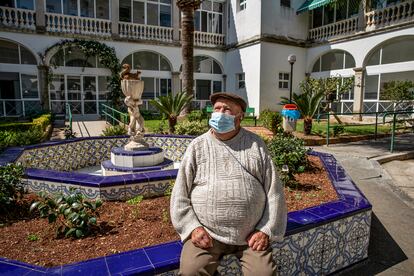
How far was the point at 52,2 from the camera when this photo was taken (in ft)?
58.7

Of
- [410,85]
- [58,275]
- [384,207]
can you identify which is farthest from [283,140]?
[410,85]

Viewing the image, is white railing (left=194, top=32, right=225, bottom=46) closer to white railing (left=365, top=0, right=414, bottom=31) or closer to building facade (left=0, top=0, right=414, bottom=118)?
building facade (left=0, top=0, right=414, bottom=118)

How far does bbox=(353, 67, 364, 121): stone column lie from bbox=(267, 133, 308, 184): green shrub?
1338 centimetres

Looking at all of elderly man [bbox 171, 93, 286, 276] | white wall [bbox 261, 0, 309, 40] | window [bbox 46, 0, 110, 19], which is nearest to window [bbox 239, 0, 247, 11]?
white wall [bbox 261, 0, 309, 40]

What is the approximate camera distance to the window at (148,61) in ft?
Answer: 66.5

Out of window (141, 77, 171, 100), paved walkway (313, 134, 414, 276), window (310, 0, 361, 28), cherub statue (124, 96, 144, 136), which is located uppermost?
window (310, 0, 361, 28)

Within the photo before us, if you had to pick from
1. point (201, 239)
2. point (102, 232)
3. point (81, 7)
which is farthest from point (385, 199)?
point (81, 7)

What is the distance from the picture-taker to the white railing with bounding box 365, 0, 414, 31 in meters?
14.4

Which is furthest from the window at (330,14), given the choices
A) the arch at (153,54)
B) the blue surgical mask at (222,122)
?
the blue surgical mask at (222,122)

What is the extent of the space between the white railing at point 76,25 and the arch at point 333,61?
13.5m

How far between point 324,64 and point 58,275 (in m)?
20.2

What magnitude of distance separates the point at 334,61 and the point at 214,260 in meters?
19.4

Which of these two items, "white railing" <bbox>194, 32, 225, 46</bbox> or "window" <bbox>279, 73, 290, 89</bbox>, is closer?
"window" <bbox>279, 73, 290, 89</bbox>

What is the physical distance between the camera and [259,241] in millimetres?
2086
